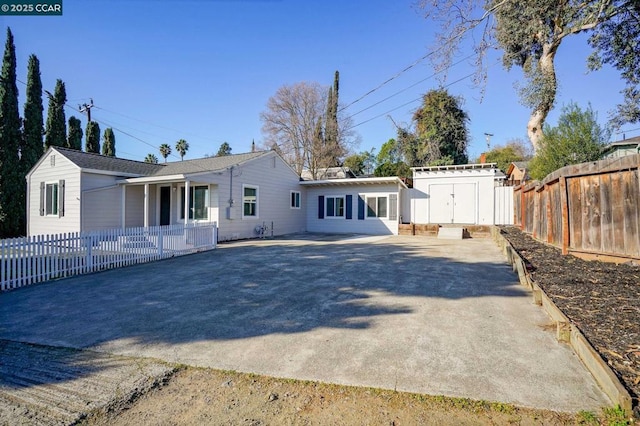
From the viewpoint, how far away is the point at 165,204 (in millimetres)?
14578

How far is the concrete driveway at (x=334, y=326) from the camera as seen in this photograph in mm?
2682

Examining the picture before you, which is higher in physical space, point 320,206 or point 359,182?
point 359,182

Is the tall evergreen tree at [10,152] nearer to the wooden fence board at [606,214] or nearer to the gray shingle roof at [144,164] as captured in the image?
the gray shingle roof at [144,164]

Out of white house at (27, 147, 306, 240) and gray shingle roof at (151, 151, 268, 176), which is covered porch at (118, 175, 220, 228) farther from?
gray shingle roof at (151, 151, 268, 176)

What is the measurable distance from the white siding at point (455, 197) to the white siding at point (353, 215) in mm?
1363

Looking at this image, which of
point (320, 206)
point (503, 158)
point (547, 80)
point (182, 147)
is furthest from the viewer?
point (182, 147)

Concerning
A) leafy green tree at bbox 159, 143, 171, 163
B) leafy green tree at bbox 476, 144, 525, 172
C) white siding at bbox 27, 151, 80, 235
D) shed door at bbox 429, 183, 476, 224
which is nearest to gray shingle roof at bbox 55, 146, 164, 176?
white siding at bbox 27, 151, 80, 235

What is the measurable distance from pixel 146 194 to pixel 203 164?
3.66 meters

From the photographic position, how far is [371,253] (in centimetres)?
978

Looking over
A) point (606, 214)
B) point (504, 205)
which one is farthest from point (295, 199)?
point (606, 214)

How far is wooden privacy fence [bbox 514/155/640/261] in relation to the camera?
500 centimetres

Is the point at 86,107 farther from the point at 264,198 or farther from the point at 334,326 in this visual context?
the point at 334,326

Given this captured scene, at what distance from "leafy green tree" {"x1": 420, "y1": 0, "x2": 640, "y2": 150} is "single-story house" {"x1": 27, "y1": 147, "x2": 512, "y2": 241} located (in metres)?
4.30

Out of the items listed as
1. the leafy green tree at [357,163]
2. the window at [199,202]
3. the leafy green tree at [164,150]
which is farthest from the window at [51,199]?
the leafy green tree at [164,150]
